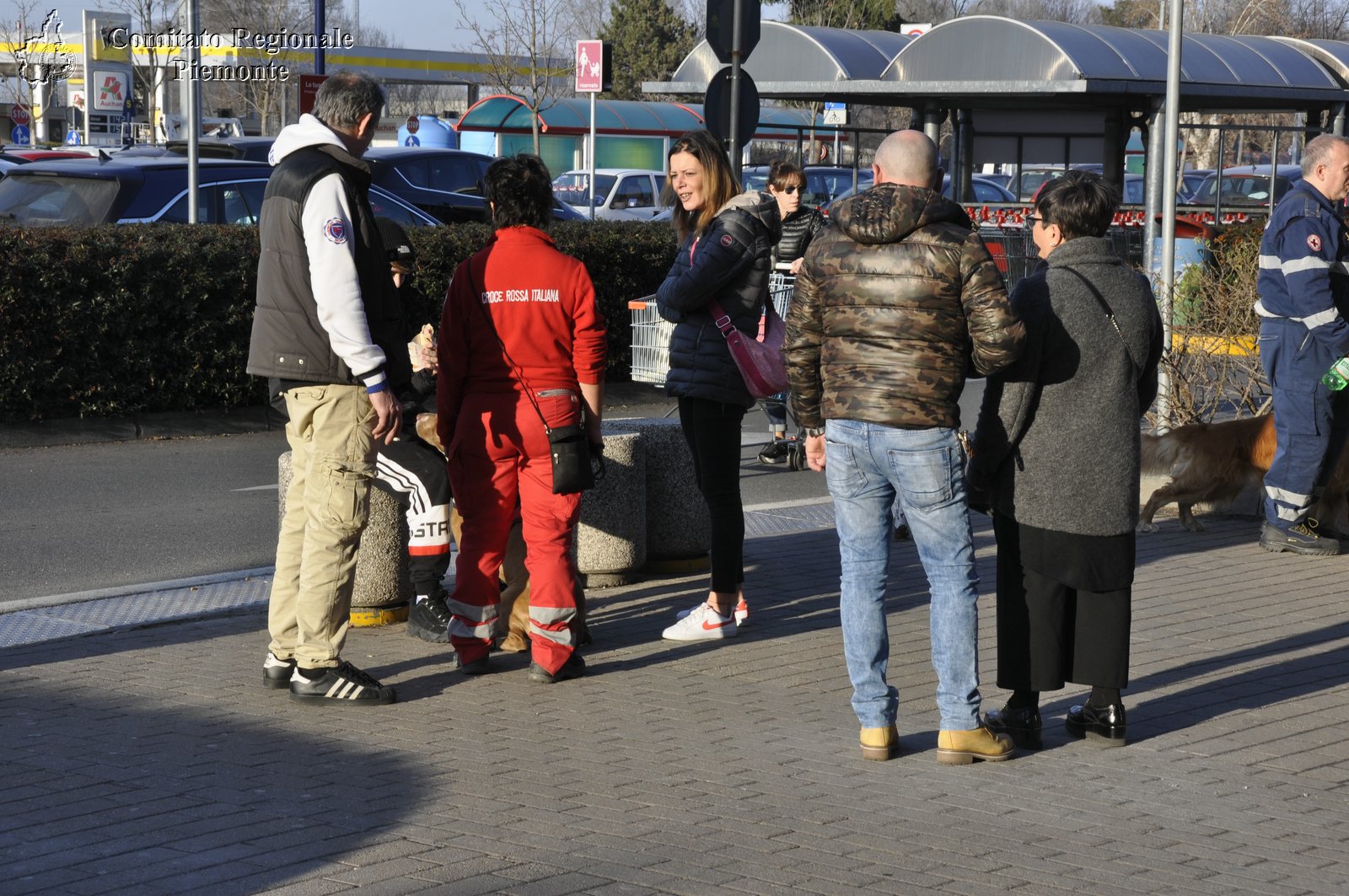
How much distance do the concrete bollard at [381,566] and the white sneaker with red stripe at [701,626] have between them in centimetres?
115

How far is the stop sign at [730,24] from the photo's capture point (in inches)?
407

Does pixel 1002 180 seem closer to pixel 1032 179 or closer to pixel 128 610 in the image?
pixel 1032 179

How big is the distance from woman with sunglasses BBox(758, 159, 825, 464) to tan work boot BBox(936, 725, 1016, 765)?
12.3ft

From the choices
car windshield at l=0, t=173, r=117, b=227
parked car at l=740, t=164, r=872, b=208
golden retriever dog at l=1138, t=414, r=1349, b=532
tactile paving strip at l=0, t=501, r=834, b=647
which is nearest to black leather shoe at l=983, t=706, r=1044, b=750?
tactile paving strip at l=0, t=501, r=834, b=647

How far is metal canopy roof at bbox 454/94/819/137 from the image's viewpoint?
3875 cm

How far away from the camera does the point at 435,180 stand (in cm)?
1888

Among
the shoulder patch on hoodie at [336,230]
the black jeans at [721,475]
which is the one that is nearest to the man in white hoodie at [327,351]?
the shoulder patch on hoodie at [336,230]

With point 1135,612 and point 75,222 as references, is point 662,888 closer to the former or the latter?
point 1135,612

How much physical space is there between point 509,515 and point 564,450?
16.3 inches

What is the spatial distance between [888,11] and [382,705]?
1877 inches

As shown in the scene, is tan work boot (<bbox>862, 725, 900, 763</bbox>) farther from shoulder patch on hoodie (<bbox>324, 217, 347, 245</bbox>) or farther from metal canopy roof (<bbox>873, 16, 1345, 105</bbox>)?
metal canopy roof (<bbox>873, 16, 1345, 105</bbox>)

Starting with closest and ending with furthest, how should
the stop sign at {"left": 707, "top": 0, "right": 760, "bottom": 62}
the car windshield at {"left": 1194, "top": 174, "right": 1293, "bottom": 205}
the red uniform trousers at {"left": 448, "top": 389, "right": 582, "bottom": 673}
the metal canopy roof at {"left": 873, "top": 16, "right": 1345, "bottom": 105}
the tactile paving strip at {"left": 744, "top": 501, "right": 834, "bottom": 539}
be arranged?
the red uniform trousers at {"left": 448, "top": 389, "right": 582, "bottom": 673}
the tactile paving strip at {"left": 744, "top": 501, "right": 834, "bottom": 539}
the stop sign at {"left": 707, "top": 0, "right": 760, "bottom": 62}
the metal canopy roof at {"left": 873, "top": 16, "right": 1345, "bottom": 105}
the car windshield at {"left": 1194, "top": 174, "right": 1293, "bottom": 205}

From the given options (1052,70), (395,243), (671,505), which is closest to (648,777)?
(395,243)

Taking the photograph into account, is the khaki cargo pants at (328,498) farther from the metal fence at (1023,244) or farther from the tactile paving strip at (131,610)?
the metal fence at (1023,244)
